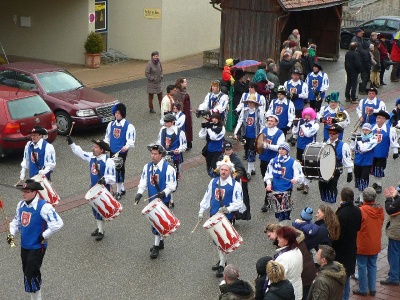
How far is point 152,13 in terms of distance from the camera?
27.5 metres

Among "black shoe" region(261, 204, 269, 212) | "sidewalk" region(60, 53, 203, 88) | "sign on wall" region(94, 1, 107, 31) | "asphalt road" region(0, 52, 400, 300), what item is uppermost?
"sign on wall" region(94, 1, 107, 31)

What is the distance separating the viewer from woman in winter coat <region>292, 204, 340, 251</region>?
9938 millimetres

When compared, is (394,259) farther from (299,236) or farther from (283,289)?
(283,289)

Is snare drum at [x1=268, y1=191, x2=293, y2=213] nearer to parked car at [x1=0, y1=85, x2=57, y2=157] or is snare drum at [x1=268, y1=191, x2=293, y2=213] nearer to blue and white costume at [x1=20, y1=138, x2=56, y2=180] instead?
blue and white costume at [x1=20, y1=138, x2=56, y2=180]

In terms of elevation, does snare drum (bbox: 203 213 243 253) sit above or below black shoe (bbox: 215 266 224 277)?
above

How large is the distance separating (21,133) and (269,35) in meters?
12.0

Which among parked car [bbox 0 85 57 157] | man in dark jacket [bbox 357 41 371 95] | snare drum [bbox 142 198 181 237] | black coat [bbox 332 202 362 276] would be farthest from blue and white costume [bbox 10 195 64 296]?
man in dark jacket [bbox 357 41 371 95]

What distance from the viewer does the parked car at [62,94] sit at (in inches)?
733

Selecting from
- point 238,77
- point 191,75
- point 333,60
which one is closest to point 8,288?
point 238,77

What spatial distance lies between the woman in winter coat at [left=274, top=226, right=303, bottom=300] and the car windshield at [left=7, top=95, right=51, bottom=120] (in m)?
8.99

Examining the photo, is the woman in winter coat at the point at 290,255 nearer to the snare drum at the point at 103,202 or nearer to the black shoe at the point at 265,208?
the snare drum at the point at 103,202

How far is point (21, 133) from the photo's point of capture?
1656 cm

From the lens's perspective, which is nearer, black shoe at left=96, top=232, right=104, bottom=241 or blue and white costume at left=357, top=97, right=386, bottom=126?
black shoe at left=96, top=232, right=104, bottom=241

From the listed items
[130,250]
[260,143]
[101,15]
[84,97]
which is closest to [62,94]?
[84,97]
